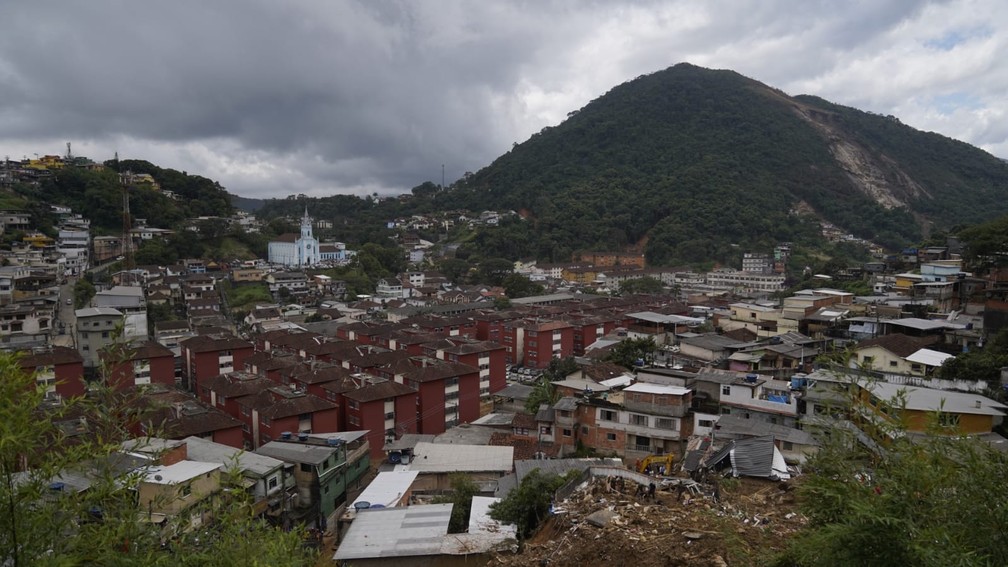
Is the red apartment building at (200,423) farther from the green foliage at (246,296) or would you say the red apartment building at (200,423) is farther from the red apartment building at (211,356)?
the green foliage at (246,296)

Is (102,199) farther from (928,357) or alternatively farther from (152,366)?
(928,357)

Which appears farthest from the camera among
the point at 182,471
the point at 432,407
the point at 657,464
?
the point at 432,407

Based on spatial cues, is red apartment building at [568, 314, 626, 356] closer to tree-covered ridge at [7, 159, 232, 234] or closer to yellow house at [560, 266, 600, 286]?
yellow house at [560, 266, 600, 286]

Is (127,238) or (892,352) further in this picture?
(127,238)

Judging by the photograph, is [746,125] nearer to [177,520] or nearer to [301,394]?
[301,394]

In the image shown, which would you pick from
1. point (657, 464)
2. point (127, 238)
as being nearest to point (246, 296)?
point (127, 238)

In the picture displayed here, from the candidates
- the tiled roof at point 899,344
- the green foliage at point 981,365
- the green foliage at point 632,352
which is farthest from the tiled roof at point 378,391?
the green foliage at point 981,365
